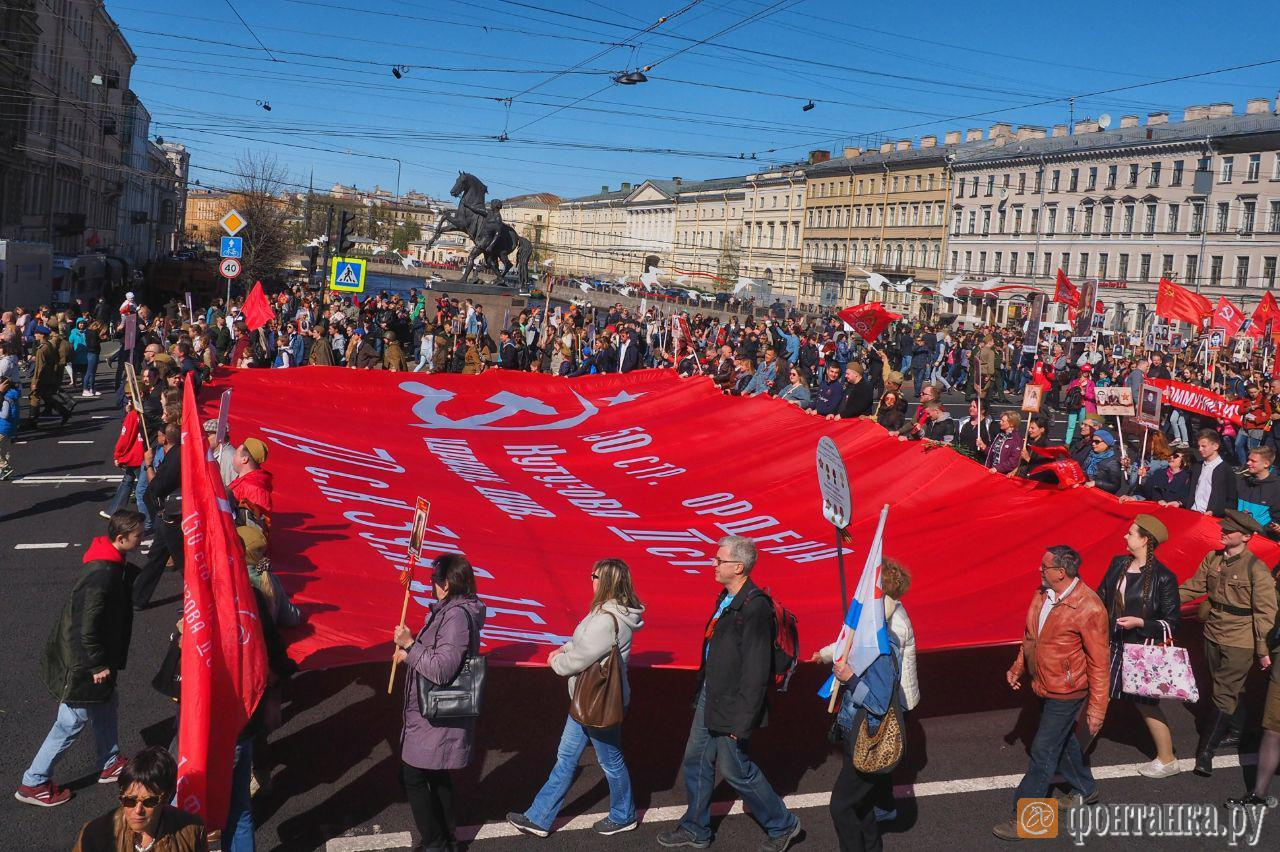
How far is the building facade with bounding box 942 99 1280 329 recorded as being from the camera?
62.4 meters

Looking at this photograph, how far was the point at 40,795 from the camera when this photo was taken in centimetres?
596

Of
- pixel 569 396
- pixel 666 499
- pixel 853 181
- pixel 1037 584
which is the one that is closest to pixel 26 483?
pixel 569 396

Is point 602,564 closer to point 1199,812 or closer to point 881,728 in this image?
point 881,728

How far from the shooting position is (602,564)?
5824 millimetres

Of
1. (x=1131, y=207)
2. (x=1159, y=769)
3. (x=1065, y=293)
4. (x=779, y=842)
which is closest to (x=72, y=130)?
(x=1065, y=293)

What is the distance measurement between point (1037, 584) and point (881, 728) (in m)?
2.76

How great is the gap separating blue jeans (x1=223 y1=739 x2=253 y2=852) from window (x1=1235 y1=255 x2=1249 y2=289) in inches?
2690

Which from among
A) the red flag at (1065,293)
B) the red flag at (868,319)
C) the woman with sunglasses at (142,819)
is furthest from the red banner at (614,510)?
the red flag at (1065,293)

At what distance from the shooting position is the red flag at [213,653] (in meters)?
5.09

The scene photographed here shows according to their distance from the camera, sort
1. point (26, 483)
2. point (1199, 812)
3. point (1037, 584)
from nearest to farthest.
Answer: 1. point (1199, 812)
2. point (1037, 584)
3. point (26, 483)

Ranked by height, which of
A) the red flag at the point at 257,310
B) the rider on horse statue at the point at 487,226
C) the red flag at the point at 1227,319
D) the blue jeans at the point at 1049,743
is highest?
the rider on horse statue at the point at 487,226

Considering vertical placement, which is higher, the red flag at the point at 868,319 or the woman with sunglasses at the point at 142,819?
the red flag at the point at 868,319

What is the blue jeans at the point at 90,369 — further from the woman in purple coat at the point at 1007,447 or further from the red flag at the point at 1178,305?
the red flag at the point at 1178,305

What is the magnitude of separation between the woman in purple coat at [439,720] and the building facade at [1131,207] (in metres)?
65.6
